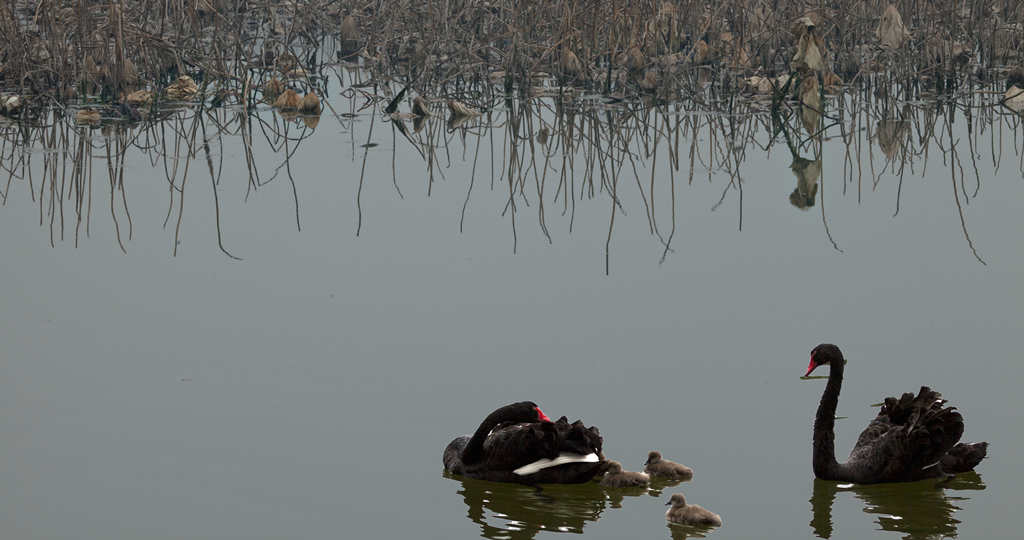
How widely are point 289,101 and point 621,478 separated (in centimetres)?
744

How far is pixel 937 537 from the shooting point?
5234 millimetres

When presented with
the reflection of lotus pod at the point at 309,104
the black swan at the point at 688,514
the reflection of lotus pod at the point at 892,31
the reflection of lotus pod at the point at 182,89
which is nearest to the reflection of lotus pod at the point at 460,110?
the reflection of lotus pod at the point at 309,104

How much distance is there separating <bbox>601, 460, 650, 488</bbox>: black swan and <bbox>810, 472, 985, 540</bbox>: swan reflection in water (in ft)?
2.00

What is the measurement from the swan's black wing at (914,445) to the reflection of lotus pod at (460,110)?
6.76 meters

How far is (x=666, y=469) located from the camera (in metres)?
5.61

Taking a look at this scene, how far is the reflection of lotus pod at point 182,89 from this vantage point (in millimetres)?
12609

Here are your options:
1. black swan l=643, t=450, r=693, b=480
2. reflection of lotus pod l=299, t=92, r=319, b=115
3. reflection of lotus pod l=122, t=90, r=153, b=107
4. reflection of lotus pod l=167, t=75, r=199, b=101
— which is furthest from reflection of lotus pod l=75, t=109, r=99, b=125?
black swan l=643, t=450, r=693, b=480

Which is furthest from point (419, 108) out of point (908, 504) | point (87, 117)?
point (908, 504)

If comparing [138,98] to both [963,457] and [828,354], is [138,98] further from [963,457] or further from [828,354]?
[963,457]

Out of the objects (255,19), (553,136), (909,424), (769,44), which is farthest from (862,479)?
(255,19)

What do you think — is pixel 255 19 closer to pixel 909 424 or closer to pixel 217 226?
pixel 217 226

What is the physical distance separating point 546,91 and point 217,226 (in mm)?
4453

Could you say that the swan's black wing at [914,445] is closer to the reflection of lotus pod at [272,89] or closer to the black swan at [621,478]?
the black swan at [621,478]

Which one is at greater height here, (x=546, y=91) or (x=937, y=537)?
(x=546, y=91)
